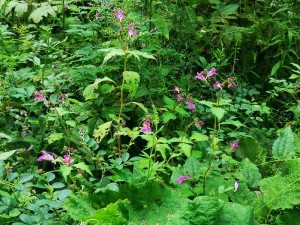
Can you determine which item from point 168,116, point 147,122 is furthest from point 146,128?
point 168,116

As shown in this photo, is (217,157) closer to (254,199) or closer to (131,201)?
(254,199)

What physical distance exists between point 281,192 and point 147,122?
1.63 feet

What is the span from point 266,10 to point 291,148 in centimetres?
143

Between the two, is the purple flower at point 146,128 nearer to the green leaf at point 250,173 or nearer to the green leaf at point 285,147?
the green leaf at point 250,173

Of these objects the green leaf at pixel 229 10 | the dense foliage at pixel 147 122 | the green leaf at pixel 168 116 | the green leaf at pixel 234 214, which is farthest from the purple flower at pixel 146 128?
the green leaf at pixel 229 10

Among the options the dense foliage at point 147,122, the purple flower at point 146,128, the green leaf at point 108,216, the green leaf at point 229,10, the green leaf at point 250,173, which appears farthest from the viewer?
the green leaf at point 229,10

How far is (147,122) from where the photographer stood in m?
1.73

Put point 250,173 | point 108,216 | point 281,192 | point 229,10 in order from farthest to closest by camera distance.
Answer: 1. point 229,10
2. point 250,173
3. point 281,192
4. point 108,216

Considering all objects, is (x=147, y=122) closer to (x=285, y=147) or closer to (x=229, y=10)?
(x=285, y=147)

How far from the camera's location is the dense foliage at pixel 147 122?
1.58m

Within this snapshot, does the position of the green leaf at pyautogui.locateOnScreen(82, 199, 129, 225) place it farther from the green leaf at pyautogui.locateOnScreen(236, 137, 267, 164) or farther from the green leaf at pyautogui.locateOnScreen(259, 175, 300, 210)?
the green leaf at pyautogui.locateOnScreen(236, 137, 267, 164)

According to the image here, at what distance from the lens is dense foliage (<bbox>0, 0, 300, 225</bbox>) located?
158 centimetres

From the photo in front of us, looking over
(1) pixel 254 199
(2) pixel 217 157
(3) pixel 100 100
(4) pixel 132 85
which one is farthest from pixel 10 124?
(1) pixel 254 199

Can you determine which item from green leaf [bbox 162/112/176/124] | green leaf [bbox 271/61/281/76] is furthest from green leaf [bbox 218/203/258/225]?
green leaf [bbox 271/61/281/76]
